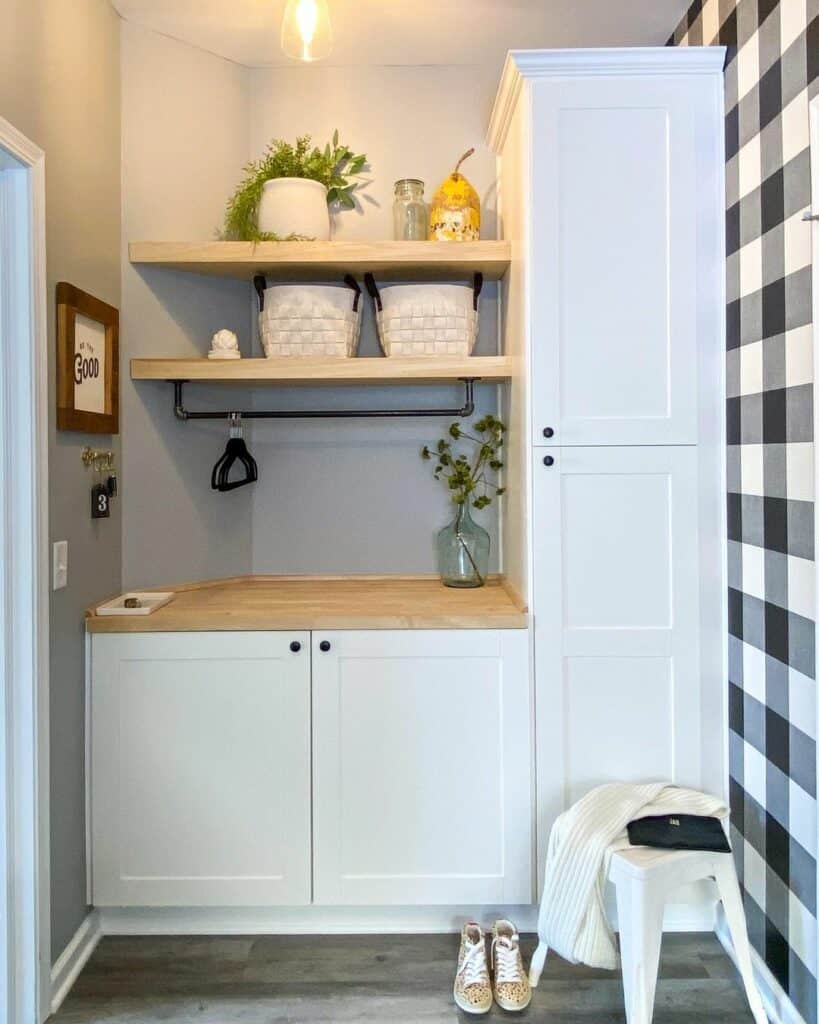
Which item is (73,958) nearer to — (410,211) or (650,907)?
(650,907)

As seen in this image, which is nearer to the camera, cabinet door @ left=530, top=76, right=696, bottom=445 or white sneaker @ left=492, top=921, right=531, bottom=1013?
white sneaker @ left=492, top=921, right=531, bottom=1013

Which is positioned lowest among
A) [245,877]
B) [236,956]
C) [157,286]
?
[236,956]

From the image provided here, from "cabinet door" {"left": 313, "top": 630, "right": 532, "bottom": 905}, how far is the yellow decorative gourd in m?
1.20

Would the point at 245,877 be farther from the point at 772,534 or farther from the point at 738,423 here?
the point at 738,423

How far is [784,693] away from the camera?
1.69m

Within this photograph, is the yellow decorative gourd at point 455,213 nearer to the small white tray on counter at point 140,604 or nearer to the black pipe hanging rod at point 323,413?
the black pipe hanging rod at point 323,413

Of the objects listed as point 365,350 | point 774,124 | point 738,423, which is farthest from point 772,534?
point 365,350

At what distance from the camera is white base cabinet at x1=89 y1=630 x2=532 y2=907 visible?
2.03 metres

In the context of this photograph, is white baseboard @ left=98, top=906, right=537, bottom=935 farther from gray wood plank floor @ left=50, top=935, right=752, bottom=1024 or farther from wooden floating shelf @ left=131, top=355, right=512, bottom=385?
wooden floating shelf @ left=131, top=355, right=512, bottom=385

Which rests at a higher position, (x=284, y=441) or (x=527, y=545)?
(x=284, y=441)

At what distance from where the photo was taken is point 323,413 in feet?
8.07

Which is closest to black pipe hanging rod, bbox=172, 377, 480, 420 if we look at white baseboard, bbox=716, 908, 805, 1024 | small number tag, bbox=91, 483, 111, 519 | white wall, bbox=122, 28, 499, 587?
white wall, bbox=122, 28, 499, 587

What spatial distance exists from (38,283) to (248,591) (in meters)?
1.09

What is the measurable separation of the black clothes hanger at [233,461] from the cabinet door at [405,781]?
72 cm
